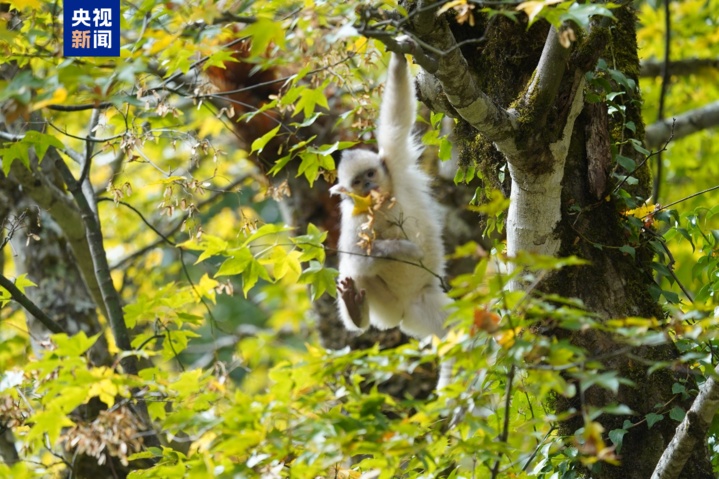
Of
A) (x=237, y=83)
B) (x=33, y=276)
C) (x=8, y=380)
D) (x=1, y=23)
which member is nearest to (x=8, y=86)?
(x=1, y=23)

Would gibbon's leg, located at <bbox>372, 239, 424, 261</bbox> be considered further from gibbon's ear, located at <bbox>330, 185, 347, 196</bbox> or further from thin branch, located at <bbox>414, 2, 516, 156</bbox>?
thin branch, located at <bbox>414, 2, 516, 156</bbox>

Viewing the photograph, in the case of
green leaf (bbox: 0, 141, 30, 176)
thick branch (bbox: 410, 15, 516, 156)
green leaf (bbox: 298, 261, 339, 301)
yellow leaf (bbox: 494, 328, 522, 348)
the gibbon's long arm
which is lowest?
yellow leaf (bbox: 494, 328, 522, 348)

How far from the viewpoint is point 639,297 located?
318 cm

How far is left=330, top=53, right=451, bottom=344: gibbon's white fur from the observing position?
4883 mm

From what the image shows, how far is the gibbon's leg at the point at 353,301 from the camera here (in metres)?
4.75

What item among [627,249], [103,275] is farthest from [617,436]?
→ [103,275]

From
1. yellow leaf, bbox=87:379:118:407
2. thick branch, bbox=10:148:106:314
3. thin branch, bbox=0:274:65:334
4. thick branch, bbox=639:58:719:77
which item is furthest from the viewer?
thick branch, bbox=639:58:719:77

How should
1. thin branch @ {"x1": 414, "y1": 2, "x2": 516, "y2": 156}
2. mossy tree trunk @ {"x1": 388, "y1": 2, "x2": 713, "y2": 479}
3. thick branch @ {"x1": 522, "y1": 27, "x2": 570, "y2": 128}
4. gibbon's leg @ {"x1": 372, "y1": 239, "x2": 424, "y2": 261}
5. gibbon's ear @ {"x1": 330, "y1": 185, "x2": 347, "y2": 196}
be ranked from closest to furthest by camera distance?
1. thin branch @ {"x1": 414, "y1": 2, "x2": 516, "y2": 156}
2. thick branch @ {"x1": 522, "y1": 27, "x2": 570, "y2": 128}
3. mossy tree trunk @ {"x1": 388, "y1": 2, "x2": 713, "y2": 479}
4. gibbon's ear @ {"x1": 330, "y1": 185, "x2": 347, "y2": 196}
5. gibbon's leg @ {"x1": 372, "y1": 239, "x2": 424, "y2": 261}

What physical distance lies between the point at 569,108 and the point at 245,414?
1666 millimetres

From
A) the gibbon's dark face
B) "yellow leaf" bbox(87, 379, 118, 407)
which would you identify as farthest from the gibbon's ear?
"yellow leaf" bbox(87, 379, 118, 407)

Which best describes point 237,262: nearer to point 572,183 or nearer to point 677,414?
point 572,183

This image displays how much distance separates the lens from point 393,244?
4.90 m

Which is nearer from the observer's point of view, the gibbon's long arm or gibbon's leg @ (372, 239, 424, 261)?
the gibbon's long arm

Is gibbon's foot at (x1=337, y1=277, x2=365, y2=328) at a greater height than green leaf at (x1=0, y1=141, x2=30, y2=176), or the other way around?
green leaf at (x1=0, y1=141, x2=30, y2=176)
